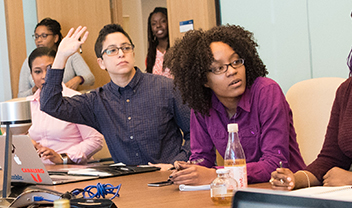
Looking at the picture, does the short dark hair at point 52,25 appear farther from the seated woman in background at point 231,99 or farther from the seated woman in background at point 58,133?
the seated woman in background at point 231,99

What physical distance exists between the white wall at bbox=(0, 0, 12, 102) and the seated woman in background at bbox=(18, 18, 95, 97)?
0.26 meters

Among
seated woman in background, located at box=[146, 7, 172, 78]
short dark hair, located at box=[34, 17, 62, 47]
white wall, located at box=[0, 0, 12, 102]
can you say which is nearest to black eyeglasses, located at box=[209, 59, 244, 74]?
seated woman in background, located at box=[146, 7, 172, 78]

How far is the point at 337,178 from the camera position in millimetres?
1223

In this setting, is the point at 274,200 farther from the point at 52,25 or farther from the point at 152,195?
the point at 52,25

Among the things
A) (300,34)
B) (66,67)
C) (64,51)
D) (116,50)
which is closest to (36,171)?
(64,51)

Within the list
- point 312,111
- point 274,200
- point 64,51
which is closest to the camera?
point 274,200

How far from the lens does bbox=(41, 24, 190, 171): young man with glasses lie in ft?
7.25

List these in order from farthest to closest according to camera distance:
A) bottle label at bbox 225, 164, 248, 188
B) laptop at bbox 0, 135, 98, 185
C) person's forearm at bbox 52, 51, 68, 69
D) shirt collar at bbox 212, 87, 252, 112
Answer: person's forearm at bbox 52, 51, 68, 69 → shirt collar at bbox 212, 87, 252, 112 → laptop at bbox 0, 135, 98, 185 → bottle label at bbox 225, 164, 248, 188

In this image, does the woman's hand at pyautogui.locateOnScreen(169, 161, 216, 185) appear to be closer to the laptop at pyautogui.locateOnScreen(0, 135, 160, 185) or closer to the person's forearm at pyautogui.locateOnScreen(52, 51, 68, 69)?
the laptop at pyautogui.locateOnScreen(0, 135, 160, 185)

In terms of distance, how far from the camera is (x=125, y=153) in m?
2.25

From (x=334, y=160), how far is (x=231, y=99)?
1.49 feet

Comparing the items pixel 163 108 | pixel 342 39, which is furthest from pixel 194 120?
pixel 342 39

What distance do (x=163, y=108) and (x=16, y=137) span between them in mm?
951

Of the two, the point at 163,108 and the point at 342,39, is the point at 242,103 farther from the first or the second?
the point at 342,39
